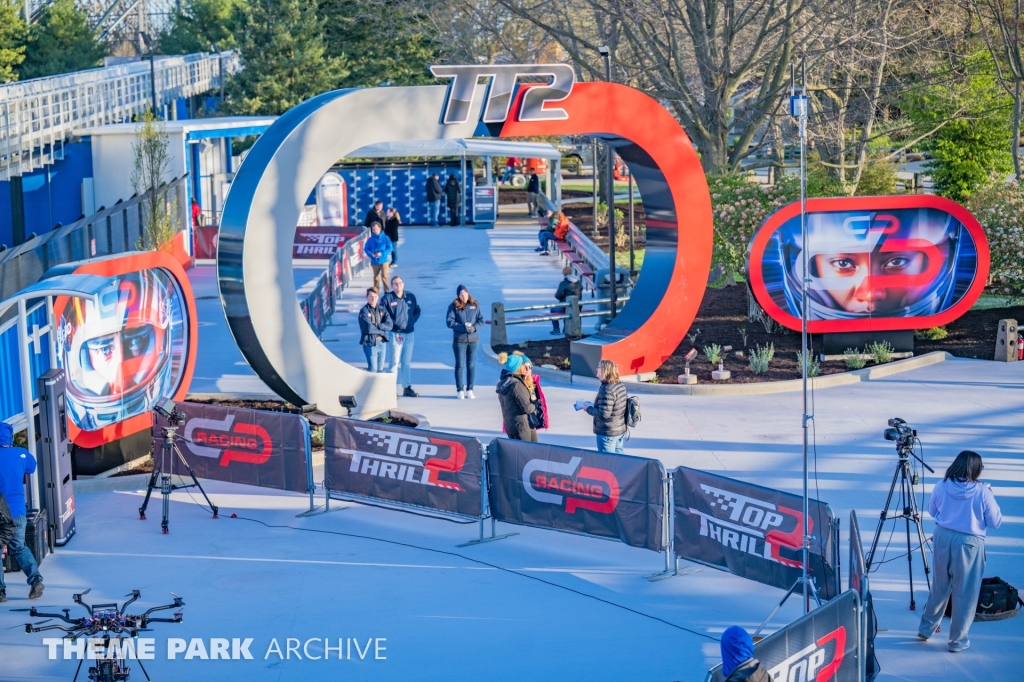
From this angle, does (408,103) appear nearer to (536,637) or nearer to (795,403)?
(795,403)

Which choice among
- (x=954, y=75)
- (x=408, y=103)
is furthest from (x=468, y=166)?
(x=408, y=103)

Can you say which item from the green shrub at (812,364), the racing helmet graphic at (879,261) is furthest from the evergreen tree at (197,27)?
the green shrub at (812,364)

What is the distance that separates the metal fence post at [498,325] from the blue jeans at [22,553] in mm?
11263

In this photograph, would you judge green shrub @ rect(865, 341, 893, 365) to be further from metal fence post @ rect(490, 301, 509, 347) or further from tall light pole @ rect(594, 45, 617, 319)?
metal fence post @ rect(490, 301, 509, 347)

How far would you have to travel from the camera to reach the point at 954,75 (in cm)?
3142

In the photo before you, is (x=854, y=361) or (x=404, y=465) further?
(x=854, y=361)

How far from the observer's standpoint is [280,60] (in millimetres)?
50562

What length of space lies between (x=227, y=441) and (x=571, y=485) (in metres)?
4.29

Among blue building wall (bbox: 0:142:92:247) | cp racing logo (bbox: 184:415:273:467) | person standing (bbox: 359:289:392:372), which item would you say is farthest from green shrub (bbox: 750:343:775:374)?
blue building wall (bbox: 0:142:92:247)

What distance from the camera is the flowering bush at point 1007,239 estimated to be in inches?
897

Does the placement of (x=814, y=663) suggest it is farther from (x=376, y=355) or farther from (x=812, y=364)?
(x=812, y=364)

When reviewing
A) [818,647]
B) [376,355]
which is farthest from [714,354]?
[818,647]

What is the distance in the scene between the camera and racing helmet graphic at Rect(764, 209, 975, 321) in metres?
20.7

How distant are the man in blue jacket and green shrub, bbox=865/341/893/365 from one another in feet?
45.5
